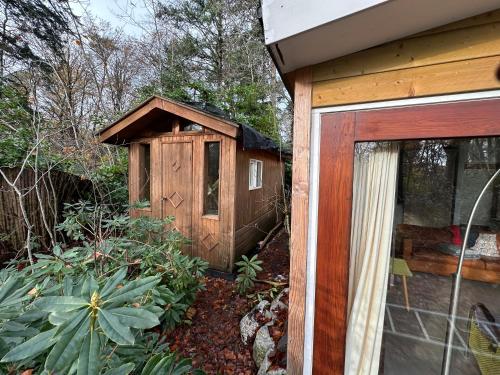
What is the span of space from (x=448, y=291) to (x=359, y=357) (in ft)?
2.43

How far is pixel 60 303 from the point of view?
0.75 m

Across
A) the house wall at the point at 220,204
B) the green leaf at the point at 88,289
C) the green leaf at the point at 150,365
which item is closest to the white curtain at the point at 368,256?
the green leaf at the point at 150,365

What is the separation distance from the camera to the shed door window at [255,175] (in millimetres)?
5107

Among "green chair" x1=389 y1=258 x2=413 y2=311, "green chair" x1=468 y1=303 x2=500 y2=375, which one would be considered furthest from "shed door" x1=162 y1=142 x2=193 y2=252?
"green chair" x1=468 y1=303 x2=500 y2=375

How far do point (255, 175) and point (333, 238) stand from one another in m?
3.99

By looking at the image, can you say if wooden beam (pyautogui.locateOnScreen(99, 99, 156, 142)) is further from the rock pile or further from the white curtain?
the white curtain

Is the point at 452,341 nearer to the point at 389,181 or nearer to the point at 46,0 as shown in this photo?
the point at 389,181

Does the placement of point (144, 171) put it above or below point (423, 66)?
below

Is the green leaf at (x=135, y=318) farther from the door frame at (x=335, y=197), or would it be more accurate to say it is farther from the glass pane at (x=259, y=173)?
the glass pane at (x=259, y=173)

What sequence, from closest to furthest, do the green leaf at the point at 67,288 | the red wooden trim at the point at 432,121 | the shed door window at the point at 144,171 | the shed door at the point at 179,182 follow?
the green leaf at the point at 67,288 < the red wooden trim at the point at 432,121 < the shed door at the point at 179,182 < the shed door window at the point at 144,171

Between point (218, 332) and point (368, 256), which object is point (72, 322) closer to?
Result: point (368, 256)

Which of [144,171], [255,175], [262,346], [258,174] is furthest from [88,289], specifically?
[258,174]

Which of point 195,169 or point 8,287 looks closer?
point 8,287

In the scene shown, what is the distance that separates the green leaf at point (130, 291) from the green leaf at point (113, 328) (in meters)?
0.05
